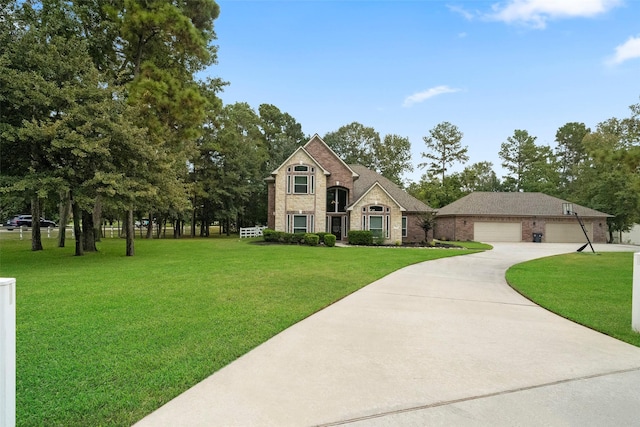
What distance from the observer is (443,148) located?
48.7 meters

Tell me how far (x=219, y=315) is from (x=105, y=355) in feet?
6.28

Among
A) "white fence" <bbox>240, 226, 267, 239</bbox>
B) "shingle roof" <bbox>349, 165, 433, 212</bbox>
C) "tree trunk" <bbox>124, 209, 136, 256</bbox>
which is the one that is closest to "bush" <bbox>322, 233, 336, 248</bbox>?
"shingle roof" <bbox>349, 165, 433, 212</bbox>

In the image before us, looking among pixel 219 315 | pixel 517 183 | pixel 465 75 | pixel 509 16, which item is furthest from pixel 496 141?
pixel 219 315

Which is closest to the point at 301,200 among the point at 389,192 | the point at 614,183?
the point at 389,192

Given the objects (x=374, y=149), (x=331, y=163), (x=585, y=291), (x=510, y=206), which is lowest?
(x=585, y=291)

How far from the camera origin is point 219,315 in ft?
18.8

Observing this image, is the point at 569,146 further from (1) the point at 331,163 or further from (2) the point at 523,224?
(1) the point at 331,163

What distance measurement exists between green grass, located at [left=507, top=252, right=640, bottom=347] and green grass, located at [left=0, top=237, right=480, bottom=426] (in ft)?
13.5

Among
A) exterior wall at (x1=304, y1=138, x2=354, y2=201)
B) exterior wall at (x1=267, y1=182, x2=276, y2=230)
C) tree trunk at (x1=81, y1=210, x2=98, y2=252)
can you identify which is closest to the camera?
tree trunk at (x1=81, y1=210, x2=98, y2=252)

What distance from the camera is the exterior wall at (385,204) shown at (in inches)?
1056

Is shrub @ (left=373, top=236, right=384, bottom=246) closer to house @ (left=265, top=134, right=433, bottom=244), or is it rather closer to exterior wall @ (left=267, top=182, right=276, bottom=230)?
house @ (left=265, top=134, right=433, bottom=244)

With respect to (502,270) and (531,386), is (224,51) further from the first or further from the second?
(531,386)

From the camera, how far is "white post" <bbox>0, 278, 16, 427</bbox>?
7.25ft

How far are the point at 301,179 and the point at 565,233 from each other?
24.6 m
